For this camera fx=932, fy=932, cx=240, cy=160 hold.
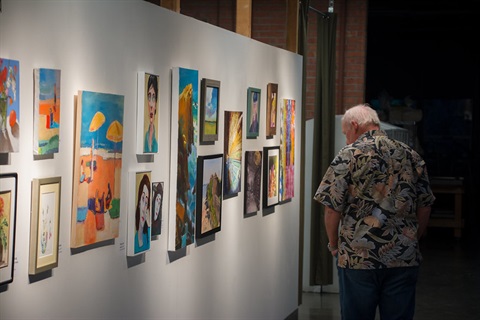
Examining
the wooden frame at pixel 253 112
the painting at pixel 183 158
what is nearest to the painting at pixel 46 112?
the painting at pixel 183 158

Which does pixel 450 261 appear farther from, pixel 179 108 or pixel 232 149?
pixel 179 108

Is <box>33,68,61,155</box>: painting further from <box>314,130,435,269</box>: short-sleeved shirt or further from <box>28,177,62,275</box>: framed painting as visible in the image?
<box>314,130,435,269</box>: short-sleeved shirt

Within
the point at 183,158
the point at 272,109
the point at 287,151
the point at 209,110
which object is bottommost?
the point at 183,158

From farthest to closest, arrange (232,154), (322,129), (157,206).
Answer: (322,129) < (232,154) < (157,206)

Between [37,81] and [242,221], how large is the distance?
290cm

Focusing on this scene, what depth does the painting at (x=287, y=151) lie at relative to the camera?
6926mm

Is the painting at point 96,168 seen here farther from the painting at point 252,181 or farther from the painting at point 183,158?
the painting at point 252,181

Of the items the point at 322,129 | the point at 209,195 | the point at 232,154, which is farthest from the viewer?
the point at 322,129

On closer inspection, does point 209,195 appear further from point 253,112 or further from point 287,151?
point 287,151

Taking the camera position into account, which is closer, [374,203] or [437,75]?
[374,203]

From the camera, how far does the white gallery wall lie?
131 inches

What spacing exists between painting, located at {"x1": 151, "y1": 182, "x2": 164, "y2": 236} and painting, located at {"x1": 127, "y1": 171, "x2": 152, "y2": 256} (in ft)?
0.20

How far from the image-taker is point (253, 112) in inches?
241

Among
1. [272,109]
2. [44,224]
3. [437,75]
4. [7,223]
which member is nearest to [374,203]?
[272,109]
